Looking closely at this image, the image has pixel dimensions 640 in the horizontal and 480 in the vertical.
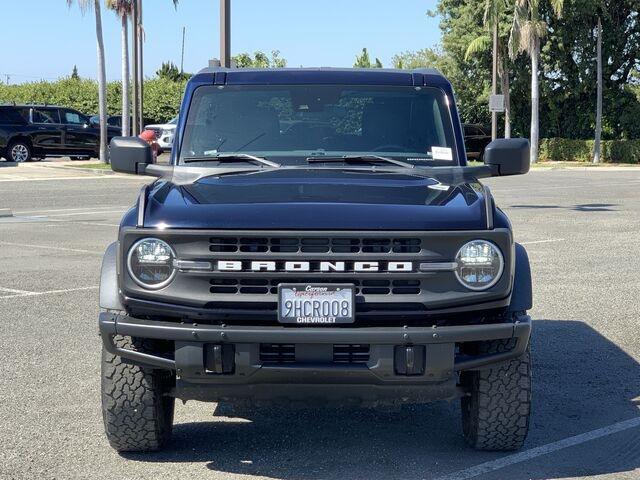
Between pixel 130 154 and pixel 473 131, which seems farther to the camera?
pixel 473 131

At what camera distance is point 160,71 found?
11650 cm

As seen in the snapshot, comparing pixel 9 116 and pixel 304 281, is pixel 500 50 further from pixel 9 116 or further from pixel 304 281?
pixel 304 281

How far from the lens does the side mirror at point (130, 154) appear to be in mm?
6219

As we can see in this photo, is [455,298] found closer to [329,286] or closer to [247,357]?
[329,286]

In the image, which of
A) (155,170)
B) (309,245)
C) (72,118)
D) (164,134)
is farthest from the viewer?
(164,134)

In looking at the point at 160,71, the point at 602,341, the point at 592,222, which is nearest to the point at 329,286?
the point at 602,341

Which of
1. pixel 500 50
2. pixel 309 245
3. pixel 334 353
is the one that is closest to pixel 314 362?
pixel 334 353

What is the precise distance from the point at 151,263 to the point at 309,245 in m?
0.71

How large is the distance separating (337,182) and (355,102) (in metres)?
1.07

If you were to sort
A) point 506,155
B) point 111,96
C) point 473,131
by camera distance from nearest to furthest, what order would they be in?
point 506,155, point 473,131, point 111,96

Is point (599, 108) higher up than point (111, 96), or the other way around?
point (111, 96)

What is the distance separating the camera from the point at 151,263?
15.7 feet

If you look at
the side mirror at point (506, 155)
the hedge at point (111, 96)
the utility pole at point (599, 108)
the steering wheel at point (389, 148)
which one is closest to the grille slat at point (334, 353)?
the steering wheel at point (389, 148)

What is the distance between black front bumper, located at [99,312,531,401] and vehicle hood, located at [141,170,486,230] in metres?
0.46
